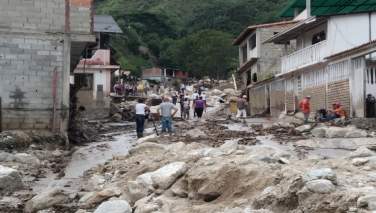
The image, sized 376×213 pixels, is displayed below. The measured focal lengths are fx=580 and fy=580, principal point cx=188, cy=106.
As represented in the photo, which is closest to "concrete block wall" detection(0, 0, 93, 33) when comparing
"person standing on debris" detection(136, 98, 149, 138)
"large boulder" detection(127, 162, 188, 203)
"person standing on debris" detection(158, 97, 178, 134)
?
"person standing on debris" detection(136, 98, 149, 138)

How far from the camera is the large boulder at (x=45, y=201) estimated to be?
9016 millimetres

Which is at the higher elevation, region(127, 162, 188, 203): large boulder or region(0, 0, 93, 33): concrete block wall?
region(0, 0, 93, 33): concrete block wall

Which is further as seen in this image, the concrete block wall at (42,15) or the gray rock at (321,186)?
the concrete block wall at (42,15)

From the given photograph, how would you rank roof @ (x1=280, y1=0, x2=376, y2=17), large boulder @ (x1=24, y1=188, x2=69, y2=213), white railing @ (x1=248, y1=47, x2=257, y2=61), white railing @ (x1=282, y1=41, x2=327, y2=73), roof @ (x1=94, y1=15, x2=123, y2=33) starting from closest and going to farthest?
large boulder @ (x1=24, y1=188, x2=69, y2=213) < white railing @ (x1=282, y1=41, x2=327, y2=73) < roof @ (x1=280, y1=0, x2=376, y2=17) < white railing @ (x1=248, y1=47, x2=257, y2=61) < roof @ (x1=94, y1=15, x2=123, y2=33)

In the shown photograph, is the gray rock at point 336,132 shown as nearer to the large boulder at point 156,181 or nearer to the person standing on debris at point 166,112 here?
the person standing on debris at point 166,112

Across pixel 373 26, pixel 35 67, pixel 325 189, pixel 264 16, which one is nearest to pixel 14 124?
pixel 35 67

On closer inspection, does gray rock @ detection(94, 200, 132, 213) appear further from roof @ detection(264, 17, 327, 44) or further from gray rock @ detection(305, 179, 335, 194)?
roof @ detection(264, 17, 327, 44)

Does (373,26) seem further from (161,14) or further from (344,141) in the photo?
(161,14)

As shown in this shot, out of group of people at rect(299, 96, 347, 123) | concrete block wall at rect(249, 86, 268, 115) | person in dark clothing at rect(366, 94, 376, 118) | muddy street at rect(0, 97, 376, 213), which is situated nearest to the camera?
muddy street at rect(0, 97, 376, 213)

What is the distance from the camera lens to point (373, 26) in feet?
84.9

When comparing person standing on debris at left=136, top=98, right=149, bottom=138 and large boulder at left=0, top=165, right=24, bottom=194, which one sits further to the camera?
person standing on debris at left=136, top=98, right=149, bottom=138

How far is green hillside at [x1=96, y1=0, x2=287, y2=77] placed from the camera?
64500 mm

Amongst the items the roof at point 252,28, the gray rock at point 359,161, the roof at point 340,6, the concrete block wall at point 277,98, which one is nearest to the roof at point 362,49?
the roof at point 340,6

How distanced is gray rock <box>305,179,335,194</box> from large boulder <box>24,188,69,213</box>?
445 centimetres
